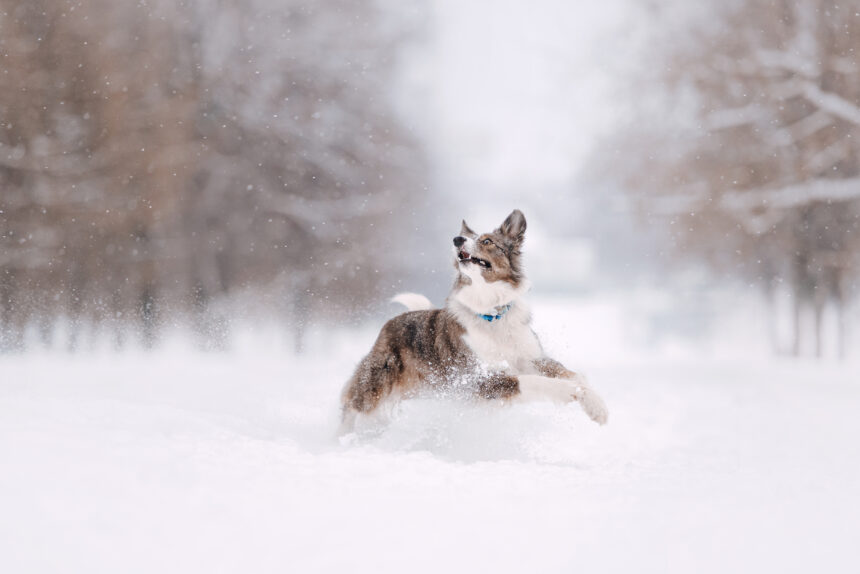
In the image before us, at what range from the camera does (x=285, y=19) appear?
15211 mm

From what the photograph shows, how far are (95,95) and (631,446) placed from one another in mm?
11758

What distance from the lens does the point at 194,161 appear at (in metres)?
14.5

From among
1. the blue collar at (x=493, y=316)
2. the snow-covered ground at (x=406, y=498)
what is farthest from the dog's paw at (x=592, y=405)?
the blue collar at (x=493, y=316)

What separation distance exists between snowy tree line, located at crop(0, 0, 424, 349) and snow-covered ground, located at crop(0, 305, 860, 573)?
895 cm

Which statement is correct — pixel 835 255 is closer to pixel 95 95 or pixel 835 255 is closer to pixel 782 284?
pixel 782 284

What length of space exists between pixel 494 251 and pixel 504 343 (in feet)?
2.50

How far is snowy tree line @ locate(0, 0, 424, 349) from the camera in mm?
12969

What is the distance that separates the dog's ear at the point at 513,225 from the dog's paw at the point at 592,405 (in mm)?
1448

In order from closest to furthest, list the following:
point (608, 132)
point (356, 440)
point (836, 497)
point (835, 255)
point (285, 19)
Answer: point (836, 497) < point (356, 440) < point (835, 255) < point (285, 19) < point (608, 132)

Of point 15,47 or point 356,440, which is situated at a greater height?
point 15,47

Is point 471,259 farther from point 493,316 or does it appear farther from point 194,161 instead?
point 194,161

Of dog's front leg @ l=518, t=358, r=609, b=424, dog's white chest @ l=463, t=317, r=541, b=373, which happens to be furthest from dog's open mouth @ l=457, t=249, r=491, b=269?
dog's front leg @ l=518, t=358, r=609, b=424

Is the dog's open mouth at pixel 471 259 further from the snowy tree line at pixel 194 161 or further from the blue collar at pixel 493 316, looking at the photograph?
the snowy tree line at pixel 194 161

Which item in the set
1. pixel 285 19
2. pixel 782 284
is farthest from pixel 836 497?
pixel 285 19
